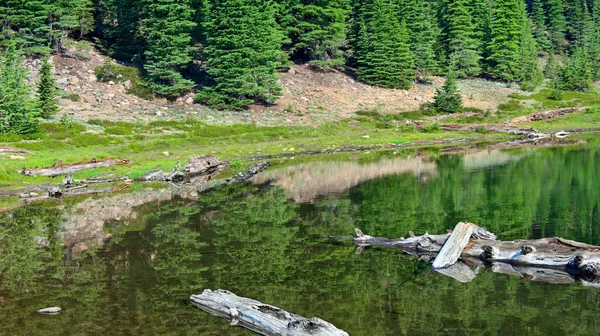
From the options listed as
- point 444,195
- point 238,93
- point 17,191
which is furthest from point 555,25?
point 17,191

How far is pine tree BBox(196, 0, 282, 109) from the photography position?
Answer: 79.5 metres

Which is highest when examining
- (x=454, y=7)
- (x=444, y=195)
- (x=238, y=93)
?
(x=454, y=7)

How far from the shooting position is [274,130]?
70875 mm

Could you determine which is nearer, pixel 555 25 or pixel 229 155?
pixel 229 155

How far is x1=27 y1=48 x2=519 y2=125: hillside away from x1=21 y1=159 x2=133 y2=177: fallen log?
1856 cm

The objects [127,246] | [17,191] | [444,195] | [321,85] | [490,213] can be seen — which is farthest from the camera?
[321,85]

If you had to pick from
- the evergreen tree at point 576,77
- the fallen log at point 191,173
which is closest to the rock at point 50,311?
the fallen log at point 191,173

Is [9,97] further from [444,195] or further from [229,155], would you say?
[444,195]

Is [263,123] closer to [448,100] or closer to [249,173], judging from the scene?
[249,173]

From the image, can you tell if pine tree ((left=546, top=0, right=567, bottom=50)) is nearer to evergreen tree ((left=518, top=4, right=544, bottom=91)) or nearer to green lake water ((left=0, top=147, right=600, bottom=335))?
evergreen tree ((left=518, top=4, right=544, bottom=91))

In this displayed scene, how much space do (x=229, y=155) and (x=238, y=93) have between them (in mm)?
24963

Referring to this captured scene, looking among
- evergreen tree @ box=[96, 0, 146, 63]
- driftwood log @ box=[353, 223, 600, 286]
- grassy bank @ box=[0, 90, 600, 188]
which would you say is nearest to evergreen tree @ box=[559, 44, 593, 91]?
grassy bank @ box=[0, 90, 600, 188]

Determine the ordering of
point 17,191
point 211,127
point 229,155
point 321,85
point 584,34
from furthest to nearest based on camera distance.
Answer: point 584,34 < point 321,85 < point 211,127 < point 229,155 < point 17,191

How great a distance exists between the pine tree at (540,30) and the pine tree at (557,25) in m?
1.62
